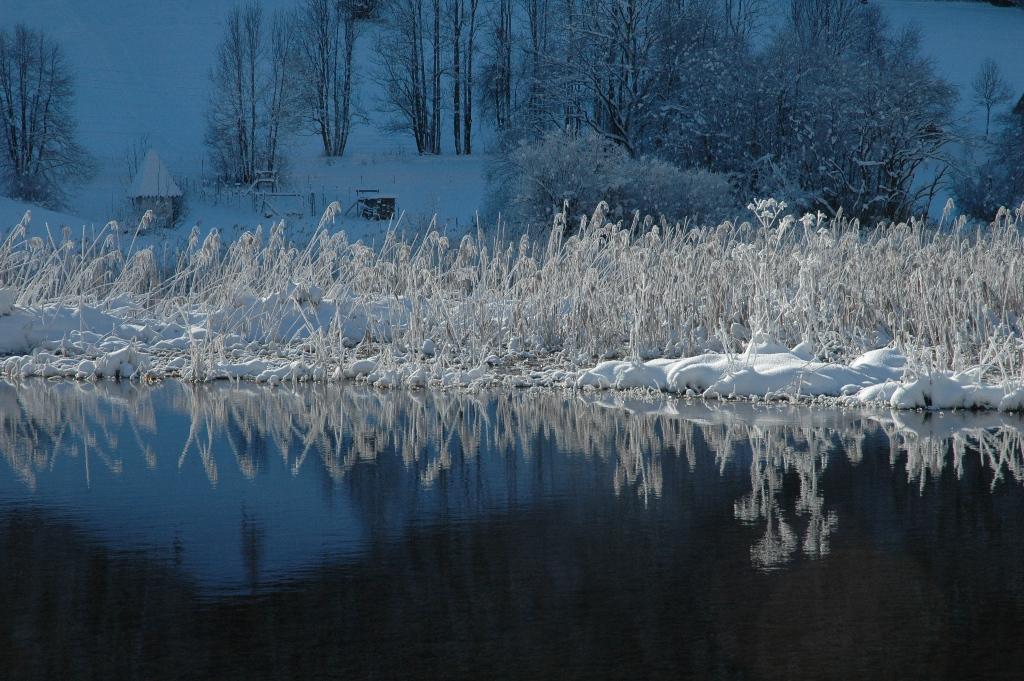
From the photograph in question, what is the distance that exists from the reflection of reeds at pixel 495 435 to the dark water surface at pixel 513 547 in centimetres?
3

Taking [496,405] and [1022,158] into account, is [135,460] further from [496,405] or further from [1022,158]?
[1022,158]

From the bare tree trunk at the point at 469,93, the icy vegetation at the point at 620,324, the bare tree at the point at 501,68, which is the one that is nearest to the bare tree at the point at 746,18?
the bare tree at the point at 501,68

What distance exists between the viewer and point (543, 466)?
5594mm

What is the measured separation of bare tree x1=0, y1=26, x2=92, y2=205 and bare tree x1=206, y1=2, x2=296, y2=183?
4.18 meters

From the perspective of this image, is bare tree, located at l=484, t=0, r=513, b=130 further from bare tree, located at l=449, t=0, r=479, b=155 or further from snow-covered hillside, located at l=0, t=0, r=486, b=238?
snow-covered hillside, located at l=0, t=0, r=486, b=238

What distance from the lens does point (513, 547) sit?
4.17 m

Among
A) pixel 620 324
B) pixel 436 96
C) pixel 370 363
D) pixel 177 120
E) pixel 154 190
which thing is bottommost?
pixel 370 363

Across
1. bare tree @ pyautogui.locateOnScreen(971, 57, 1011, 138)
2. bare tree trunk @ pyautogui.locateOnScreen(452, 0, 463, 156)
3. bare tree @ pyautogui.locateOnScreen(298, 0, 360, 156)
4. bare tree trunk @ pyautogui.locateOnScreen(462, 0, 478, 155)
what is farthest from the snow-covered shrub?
bare tree @ pyautogui.locateOnScreen(298, 0, 360, 156)

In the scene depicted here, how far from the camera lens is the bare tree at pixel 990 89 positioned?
4675cm

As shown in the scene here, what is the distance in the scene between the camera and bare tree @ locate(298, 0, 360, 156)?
142 ft

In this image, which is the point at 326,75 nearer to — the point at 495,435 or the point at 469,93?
the point at 469,93

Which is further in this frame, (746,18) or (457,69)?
(457,69)

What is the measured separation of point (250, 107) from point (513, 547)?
36.5 meters

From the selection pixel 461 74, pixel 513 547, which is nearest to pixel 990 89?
pixel 461 74
